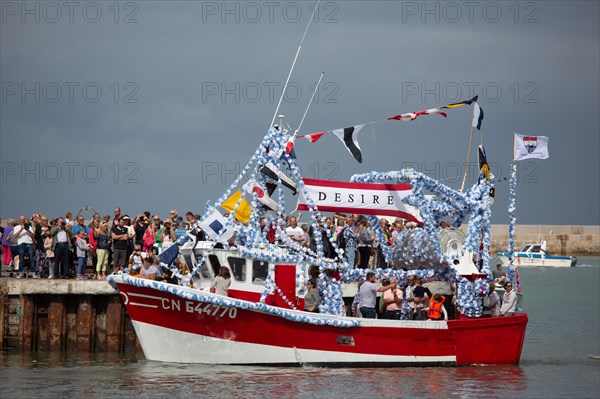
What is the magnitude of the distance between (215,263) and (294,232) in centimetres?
278

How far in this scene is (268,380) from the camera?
26.4 metres

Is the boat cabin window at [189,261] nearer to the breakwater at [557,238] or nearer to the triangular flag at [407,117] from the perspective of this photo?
the triangular flag at [407,117]

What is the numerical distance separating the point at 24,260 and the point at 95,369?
6.28 metres

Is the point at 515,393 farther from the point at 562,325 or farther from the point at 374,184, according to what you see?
the point at 562,325

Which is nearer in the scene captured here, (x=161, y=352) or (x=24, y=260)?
(x=161, y=352)

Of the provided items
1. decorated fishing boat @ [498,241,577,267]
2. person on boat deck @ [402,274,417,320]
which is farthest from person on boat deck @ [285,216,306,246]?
decorated fishing boat @ [498,241,577,267]

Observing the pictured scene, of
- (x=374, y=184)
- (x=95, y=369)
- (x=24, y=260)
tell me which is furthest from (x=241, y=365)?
(x=24, y=260)

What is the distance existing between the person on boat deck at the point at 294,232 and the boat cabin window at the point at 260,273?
1684 mm

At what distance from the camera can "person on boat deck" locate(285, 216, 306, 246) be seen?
29641mm

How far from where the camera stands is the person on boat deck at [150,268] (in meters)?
28.5

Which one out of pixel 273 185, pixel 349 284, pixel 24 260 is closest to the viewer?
pixel 273 185

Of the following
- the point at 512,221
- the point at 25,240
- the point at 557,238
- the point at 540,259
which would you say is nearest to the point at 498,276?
the point at 512,221

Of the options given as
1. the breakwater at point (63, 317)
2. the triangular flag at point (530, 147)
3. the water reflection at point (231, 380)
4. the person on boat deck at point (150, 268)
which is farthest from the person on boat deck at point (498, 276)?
the breakwater at point (63, 317)

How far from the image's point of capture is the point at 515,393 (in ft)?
86.4
